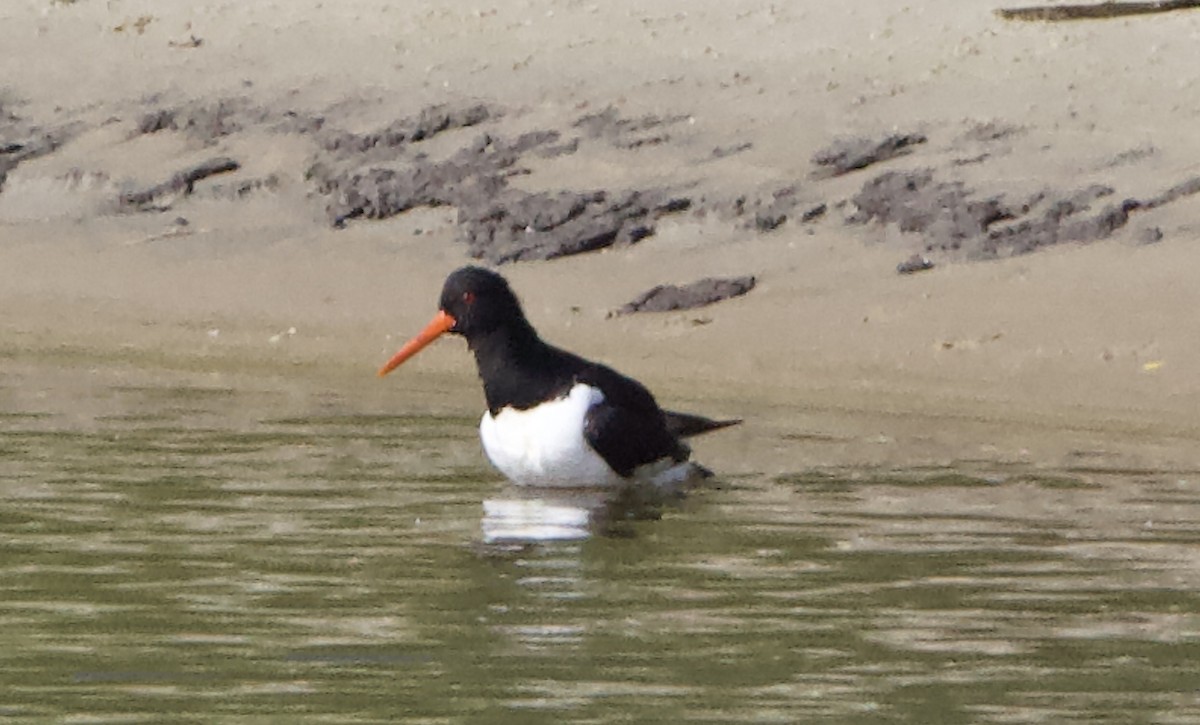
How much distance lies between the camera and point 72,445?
9.31 m

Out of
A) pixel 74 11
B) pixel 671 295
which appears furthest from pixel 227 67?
pixel 671 295

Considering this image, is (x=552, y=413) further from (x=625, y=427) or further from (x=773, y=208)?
(x=773, y=208)

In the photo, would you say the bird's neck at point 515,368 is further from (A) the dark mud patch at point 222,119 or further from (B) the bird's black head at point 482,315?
(A) the dark mud patch at point 222,119

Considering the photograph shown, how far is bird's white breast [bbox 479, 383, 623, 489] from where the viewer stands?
332 inches

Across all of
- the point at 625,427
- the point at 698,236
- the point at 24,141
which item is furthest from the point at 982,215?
the point at 24,141

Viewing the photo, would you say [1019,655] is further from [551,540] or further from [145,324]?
[145,324]

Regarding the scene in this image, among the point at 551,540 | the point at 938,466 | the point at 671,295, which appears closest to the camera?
the point at 551,540

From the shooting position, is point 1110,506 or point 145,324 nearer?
point 1110,506

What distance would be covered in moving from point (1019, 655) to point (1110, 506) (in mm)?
2170

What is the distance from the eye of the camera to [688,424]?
9055 millimetres

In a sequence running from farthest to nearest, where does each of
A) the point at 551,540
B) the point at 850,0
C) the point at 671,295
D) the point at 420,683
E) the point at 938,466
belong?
the point at 850,0, the point at 671,295, the point at 938,466, the point at 551,540, the point at 420,683

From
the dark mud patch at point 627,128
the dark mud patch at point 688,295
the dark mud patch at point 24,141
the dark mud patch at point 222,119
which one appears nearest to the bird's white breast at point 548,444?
the dark mud patch at point 688,295

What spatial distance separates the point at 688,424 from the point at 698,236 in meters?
3.39

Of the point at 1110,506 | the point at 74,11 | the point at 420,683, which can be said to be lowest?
the point at 1110,506
